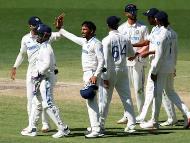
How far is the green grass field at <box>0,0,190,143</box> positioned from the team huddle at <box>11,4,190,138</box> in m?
0.39

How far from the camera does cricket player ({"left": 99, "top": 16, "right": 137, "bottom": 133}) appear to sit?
14266 millimetres

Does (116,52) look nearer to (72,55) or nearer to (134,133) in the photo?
(134,133)

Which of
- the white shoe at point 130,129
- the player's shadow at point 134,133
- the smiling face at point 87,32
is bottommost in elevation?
the player's shadow at point 134,133

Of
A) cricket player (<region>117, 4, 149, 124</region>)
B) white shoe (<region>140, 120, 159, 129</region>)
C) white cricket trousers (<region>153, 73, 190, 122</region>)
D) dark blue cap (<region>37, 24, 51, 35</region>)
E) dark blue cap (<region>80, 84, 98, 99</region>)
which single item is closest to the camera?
dark blue cap (<region>80, 84, 98, 99</region>)

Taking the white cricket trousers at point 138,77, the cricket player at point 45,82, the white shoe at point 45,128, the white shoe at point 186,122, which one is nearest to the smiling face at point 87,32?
the cricket player at point 45,82

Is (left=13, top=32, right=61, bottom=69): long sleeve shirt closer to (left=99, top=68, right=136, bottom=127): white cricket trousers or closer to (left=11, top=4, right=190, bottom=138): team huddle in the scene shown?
(left=11, top=4, right=190, bottom=138): team huddle

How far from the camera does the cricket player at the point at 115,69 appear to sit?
14.3m

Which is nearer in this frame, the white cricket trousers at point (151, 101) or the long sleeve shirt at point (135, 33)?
the white cricket trousers at point (151, 101)

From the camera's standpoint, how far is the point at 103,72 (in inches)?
550

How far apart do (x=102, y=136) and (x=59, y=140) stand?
871 millimetres

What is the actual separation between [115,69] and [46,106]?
4.90 feet

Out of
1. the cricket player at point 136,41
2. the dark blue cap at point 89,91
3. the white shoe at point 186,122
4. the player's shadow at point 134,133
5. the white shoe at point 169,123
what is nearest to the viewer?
the dark blue cap at point 89,91

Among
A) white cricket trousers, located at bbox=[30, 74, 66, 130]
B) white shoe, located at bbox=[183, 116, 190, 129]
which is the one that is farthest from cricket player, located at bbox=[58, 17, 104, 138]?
white shoe, located at bbox=[183, 116, 190, 129]

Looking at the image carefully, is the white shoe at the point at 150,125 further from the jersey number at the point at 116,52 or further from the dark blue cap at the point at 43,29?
the dark blue cap at the point at 43,29
